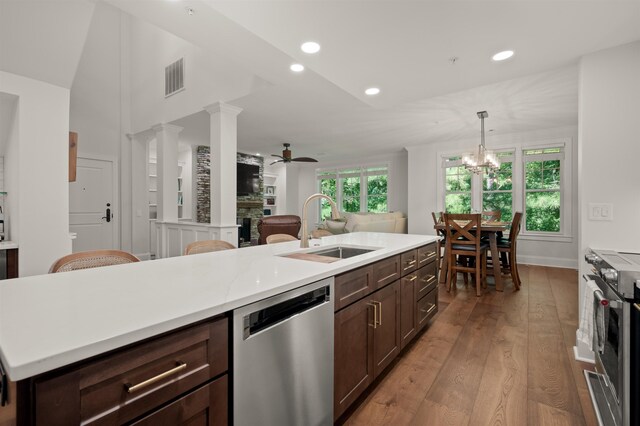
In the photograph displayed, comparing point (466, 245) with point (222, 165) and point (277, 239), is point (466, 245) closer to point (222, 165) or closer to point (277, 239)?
point (277, 239)

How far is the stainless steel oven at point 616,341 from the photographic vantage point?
4.06 ft

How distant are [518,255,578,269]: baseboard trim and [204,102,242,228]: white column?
5438 mm

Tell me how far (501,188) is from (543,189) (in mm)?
679

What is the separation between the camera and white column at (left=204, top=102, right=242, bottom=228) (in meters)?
4.02

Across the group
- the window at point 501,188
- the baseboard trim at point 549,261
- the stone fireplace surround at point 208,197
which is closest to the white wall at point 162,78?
the stone fireplace surround at point 208,197

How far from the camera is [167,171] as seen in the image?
16.9 ft

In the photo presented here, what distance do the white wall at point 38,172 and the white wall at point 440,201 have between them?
6.22 m

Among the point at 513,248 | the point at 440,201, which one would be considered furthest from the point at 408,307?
the point at 440,201

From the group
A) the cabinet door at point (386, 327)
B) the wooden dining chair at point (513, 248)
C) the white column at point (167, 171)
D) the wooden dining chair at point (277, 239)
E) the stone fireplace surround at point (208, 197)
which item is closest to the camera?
the cabinet door at point (386, 327)

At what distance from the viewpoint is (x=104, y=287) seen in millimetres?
1051

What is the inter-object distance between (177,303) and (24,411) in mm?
354

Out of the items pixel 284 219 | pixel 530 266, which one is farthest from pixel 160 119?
pixel 530 266

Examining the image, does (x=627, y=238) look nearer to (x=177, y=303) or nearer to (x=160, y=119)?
(x=177, y=303)

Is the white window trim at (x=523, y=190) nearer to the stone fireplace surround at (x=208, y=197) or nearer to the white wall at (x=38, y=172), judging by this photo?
the stone fireplace surround at (x=208, y=197)
